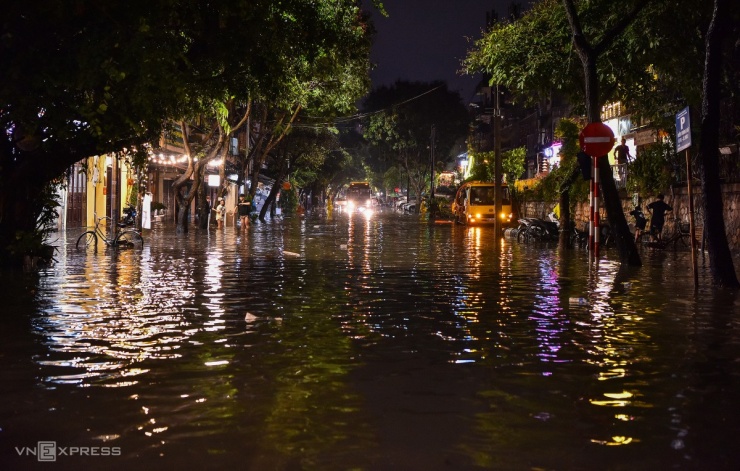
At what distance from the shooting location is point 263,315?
37.5 feet

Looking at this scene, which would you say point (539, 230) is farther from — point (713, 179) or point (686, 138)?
point (686, 138)

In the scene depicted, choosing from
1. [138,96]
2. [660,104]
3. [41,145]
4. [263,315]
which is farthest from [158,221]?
[263,315]

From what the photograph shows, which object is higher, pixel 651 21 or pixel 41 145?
pixel 651 21

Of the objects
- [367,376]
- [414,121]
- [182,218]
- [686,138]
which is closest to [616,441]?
[367,376]

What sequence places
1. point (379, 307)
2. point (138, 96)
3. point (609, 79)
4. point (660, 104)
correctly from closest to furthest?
point (379, 307) → point (138, 96) → point (609, 79) → point (660, 104)

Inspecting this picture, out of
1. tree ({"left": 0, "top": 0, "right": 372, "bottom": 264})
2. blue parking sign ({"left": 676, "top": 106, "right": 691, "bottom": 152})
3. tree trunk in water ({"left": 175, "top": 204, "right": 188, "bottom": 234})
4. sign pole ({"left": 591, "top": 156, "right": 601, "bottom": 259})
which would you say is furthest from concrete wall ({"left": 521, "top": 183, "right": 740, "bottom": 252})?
tree trunk in water ({"left": 175, "top": 204, "right": 188, "bottom": 234})

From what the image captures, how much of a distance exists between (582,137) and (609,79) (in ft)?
21.2

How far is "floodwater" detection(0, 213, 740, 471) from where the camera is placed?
530cm

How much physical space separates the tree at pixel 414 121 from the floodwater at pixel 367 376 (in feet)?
250

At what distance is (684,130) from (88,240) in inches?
682

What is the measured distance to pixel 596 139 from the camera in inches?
771

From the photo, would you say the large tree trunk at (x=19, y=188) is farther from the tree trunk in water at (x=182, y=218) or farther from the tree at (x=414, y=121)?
the tree at (x=414, y=121)

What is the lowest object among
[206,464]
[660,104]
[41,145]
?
[206,464]

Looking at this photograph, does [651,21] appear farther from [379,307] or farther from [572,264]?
[379,307]
